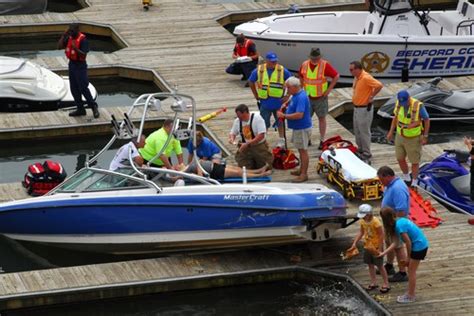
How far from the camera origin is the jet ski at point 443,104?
19.8m

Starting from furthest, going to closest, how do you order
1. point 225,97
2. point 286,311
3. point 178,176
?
1. point 225,97
2. point 178,176
3. point 286,311

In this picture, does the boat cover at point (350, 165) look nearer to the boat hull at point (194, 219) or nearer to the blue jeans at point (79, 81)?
the boat hull at point (194, 219)

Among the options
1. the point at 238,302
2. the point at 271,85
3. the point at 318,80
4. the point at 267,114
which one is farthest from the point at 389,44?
the point at 238,302

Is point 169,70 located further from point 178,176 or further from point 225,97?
point 178,176

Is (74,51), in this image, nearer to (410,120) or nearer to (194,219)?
(194,219)

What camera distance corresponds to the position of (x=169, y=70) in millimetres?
22188

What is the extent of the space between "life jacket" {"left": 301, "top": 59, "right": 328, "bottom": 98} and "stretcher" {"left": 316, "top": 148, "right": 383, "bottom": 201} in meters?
1.49

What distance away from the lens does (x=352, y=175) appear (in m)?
15.5

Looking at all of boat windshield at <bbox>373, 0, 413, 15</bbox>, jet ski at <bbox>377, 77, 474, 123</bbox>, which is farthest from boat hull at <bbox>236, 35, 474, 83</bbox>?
jet ski at <bbox>377, 77, 474, 123</bbox>

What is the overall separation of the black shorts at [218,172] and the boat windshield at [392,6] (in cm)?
763

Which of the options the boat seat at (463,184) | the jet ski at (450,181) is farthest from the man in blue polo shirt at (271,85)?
the boat seat at (463,184)

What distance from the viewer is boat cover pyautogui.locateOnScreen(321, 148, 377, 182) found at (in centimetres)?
1544

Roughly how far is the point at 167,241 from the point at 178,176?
81 centimetres

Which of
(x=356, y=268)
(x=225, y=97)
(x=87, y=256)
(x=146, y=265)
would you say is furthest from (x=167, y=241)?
(x=225, y=97)
